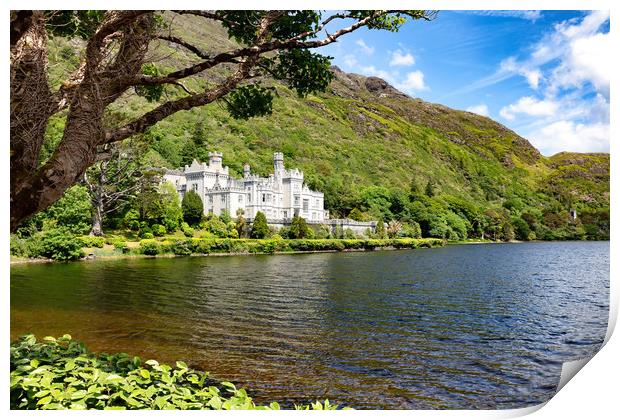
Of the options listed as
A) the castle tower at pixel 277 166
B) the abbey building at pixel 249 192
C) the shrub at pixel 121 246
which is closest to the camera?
the abbey building at pixel 249 192

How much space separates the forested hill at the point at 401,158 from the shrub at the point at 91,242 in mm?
4860

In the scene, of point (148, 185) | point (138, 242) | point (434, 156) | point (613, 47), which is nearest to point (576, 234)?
point (613, 47)

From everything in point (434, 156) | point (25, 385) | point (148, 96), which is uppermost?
point (434, 156)

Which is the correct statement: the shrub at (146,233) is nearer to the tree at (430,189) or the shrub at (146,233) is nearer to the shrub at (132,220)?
the shrub at (132,220)

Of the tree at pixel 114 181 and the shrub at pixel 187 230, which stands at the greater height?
the tree at pixel 114 181

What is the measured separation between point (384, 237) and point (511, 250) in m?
7.56

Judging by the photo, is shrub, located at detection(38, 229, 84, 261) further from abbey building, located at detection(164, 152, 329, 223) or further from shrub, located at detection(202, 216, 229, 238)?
abbey building, located at detection(164, 152, 329, 223)

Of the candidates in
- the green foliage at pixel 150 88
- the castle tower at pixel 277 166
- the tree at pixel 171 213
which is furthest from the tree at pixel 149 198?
the green foliage at pixel 150 88

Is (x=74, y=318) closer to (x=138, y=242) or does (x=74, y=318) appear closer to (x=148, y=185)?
(x=138, y=242)

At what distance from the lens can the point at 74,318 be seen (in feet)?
22.4

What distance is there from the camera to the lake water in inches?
188

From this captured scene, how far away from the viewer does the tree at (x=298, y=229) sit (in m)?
15.4

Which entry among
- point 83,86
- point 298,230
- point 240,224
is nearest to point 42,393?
point 83,86

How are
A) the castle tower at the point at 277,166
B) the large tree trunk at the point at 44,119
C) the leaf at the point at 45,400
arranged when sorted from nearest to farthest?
the leaf at the point at 45,400
the large tree trunk at the point at 44,119
the castle tower at the point at 277,166
